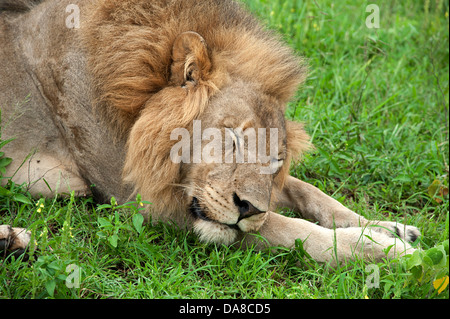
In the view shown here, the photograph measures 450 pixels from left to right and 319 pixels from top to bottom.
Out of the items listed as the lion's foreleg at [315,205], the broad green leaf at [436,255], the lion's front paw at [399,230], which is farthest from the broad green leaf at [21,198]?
the broad green leaf at [436,255]

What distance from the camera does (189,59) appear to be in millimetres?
3734

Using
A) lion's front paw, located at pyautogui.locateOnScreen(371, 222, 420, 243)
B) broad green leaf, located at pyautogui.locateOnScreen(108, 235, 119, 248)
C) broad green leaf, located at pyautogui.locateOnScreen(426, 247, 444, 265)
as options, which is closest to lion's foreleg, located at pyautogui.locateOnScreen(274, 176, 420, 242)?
lion's front paw, located at pyautogui.locateOnScreen(371, 222, 420, 243)

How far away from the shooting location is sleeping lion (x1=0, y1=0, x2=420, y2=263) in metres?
3.71

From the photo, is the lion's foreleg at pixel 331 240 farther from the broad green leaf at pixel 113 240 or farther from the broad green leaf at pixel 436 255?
the broad green leaf at pixel 113 240

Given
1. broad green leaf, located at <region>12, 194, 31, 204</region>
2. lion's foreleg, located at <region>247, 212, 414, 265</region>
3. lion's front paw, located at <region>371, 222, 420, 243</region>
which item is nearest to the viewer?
lion's foreleg, located at <region>247, 212, 414, 265</region>

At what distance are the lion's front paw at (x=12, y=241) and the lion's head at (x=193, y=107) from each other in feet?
2.60

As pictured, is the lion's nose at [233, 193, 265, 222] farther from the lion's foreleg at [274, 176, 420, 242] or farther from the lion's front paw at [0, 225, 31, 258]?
the lion's front paw at [0, 225, 31, 258]

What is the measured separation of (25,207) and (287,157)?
202 centimetres

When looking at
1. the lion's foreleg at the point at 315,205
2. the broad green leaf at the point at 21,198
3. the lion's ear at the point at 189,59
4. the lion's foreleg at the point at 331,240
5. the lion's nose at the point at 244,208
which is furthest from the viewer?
the lion's foreleg at the point at 315,205

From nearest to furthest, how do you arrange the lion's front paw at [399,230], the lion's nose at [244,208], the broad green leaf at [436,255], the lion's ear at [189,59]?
the broad green leaf at [436,255]
the lion's nose at [244,208]
the lion's ear at [189,59]
the lion's front paw at [399,230]

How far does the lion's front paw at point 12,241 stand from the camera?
3.58 metres

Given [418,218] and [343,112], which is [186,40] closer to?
[418,218]

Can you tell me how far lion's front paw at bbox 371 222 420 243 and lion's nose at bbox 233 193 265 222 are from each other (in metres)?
1.15
